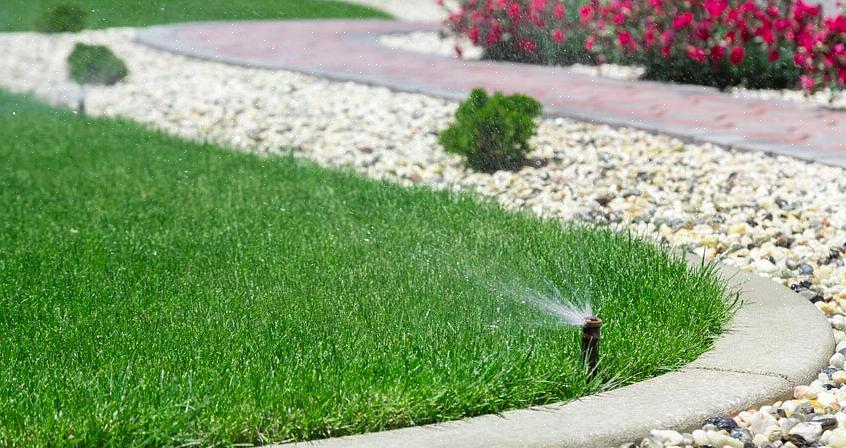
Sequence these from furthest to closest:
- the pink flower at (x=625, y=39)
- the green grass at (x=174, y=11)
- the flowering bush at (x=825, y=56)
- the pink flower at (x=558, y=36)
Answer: the green grass at (x=174, y=11), the pink flower at (x=558, y=36), the pink flower at (x=625, y=39), the flowering bush at (x=825, y=56)

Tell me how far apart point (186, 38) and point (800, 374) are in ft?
39.1

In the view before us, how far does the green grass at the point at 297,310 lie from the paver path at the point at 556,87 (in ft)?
7.15

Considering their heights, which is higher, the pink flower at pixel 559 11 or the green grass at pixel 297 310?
the pink flower at pixel 559 11

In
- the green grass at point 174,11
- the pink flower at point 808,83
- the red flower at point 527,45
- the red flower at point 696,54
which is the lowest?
the green grass at point 174,11

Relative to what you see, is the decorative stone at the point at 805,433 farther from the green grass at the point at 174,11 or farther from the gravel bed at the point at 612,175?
the green grass at the point at 174,11

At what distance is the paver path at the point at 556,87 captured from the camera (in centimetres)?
686

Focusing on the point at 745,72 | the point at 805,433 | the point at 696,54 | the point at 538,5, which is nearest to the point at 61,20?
the point at 538,5

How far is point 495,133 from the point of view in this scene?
21.1ft

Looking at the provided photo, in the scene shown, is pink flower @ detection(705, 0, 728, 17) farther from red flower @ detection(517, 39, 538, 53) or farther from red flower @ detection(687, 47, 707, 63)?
red flower @ detection(517, 39, 538, 53)

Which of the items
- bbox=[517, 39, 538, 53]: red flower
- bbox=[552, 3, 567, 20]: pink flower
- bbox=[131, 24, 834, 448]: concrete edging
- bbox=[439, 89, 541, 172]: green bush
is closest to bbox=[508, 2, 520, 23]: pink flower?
bbox=[517, 39, 538, 53]: red flower

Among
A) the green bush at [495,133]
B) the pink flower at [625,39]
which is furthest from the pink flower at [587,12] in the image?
the green bush at [495,133]

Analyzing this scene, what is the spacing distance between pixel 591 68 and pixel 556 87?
1734 millimetres

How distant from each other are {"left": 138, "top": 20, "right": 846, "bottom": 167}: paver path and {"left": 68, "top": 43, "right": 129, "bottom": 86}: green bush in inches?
51.4

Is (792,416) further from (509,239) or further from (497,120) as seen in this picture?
(497,120)
